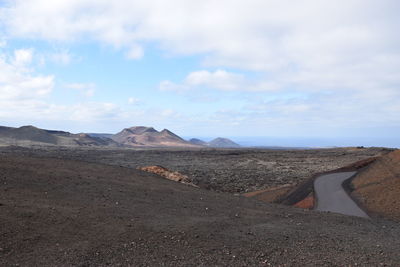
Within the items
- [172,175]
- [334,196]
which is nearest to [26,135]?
[172,175]

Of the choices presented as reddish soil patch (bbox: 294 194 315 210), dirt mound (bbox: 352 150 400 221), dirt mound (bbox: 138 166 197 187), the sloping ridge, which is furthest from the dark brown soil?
the sloping ridge

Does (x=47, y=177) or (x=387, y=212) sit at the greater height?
(x=47, y=177)

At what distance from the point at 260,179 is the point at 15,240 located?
3104cm

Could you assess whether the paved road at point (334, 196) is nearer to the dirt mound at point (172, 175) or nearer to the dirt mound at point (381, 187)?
the dirt mound at point (381, 187)

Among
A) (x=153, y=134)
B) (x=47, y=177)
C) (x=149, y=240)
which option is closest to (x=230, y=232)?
(x=149, y=240)

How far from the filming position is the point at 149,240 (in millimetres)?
8102

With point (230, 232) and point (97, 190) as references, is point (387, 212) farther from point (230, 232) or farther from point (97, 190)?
point (97, 190)

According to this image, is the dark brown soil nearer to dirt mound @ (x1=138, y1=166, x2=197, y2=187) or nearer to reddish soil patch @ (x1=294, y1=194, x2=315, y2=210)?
reddish soil patch @ (x1=294, y1=194, x2=315, y2=210)

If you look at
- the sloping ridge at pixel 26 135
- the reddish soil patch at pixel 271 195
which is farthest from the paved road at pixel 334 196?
the sloping ridge at pixel 26 135

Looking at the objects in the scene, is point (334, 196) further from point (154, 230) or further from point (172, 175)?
point (154, 230)

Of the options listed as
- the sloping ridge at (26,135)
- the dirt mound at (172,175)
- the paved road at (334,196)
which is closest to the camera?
the paved road at (334,196)

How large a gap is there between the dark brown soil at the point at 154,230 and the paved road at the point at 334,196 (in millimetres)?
4025

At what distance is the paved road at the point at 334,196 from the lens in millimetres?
17358

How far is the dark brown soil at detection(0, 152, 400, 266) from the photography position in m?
7.17
